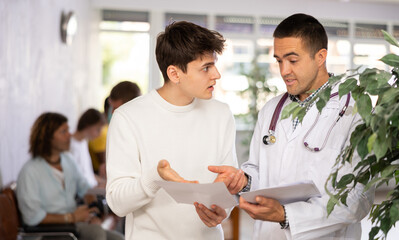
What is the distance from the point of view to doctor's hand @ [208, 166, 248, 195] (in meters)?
1.85

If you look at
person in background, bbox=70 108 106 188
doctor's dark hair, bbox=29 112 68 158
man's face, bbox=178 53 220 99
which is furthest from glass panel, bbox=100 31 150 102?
man's face, bbox=178 53 220 99

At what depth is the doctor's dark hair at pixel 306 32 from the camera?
2.10 m

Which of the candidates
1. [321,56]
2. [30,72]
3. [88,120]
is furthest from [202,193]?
[88,120]

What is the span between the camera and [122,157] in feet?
6.39

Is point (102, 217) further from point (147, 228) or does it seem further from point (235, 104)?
point (235, 104)

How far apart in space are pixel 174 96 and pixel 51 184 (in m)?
2.07

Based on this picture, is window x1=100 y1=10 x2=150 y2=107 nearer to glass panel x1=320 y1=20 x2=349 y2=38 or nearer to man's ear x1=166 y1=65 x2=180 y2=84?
glass panel x1=320 y1=20 x2=349 y2=38

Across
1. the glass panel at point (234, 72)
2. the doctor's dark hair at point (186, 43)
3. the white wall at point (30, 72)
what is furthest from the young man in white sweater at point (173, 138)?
the glass panel at point (234, 72)

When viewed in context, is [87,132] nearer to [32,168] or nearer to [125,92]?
[32,168]

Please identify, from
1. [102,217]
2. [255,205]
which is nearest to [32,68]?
[102,217]

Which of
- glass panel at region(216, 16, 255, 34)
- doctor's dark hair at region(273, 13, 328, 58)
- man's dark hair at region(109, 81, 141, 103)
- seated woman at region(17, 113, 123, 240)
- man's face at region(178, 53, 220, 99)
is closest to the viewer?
man's face at region(178, 53, 220, 99)

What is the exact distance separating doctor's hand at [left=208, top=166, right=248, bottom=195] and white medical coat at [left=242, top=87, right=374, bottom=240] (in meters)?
0.18

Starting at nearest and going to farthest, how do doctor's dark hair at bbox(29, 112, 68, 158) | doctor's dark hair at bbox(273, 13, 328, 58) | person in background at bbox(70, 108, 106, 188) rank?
doctor's dark hair at bbox(273, 13, 328, 58), doctor's dark hair at bbox(29, 112, 68, 158), person in background at bbox(70, 108, 106, 188)

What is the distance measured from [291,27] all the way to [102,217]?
9.18ft
